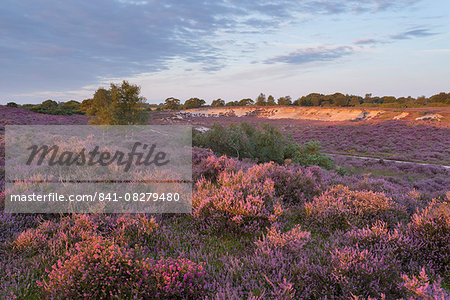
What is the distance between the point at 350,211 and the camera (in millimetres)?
5289

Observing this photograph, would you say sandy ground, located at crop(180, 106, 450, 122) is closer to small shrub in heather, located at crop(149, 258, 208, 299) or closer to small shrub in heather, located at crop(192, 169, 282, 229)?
small shrub in heather, located at crop(192, 169, 282, 229)

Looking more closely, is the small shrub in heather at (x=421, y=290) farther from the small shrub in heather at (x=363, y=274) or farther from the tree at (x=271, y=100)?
the tree at (x=271, y=100)

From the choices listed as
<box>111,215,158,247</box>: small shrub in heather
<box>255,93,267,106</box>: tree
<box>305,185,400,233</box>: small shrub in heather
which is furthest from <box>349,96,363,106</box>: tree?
<box>111,215,158,247</box>: small shrub in heather

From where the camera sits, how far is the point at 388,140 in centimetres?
3369

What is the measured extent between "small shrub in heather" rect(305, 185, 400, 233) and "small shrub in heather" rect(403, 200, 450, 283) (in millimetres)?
767

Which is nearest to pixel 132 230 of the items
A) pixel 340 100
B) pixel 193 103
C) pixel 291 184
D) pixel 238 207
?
pixel 238 207

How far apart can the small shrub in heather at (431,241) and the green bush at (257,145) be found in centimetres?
1233

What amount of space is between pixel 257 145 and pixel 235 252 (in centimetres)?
1424

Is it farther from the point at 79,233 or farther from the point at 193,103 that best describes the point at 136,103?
the point at 193,103

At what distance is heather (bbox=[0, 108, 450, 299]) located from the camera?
298 cm

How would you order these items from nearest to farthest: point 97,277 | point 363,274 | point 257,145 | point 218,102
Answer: point 97,277 < point 363,274 < point 257,145 < point 218,102

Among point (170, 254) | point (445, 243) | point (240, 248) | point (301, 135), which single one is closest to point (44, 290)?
point (170, 254)

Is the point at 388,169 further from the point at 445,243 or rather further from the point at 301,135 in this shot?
the point at 301,135

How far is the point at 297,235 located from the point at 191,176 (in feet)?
15.1
